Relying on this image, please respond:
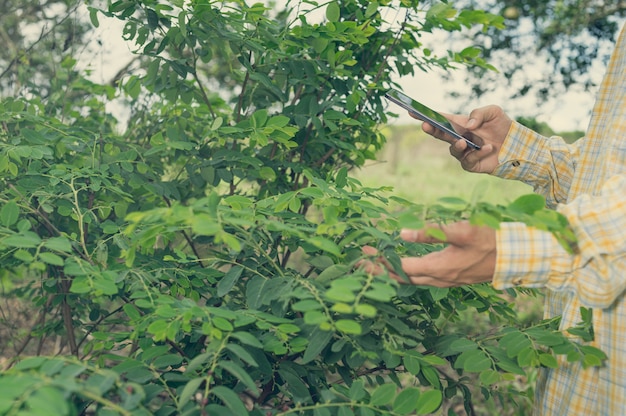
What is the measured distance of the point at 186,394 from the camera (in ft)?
3.59

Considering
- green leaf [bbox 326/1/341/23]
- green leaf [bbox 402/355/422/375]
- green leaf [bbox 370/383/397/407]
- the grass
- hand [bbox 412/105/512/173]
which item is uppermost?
green leaf [bbox 326/1/341/23]

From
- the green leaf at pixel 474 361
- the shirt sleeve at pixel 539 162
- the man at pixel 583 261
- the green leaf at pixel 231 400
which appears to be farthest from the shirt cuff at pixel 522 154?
the green leaf at pixel 231 400

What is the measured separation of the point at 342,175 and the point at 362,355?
2.21ft

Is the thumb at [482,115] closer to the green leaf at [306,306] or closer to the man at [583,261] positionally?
the man at [583,261]

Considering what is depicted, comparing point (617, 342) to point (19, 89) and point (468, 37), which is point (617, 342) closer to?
point (19, 89)

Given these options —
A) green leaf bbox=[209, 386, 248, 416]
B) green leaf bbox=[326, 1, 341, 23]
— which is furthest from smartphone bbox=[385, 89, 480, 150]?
green leaf bbox=[209, 386, 248, 416]

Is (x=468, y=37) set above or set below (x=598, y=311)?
above

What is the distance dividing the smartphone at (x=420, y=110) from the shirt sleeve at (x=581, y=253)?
2.19 ft

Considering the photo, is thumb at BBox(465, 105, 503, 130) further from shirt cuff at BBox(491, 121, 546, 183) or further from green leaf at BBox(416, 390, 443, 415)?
green leaf at BBox(416, 390, 443, 415)

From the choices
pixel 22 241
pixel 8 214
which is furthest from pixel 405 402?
pixel 8 214

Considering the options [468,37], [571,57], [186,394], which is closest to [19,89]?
[186,394]

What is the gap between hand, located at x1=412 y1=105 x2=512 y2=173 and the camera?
2.02 m

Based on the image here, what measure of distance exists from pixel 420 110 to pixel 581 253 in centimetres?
76

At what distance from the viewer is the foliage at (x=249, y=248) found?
117cm
